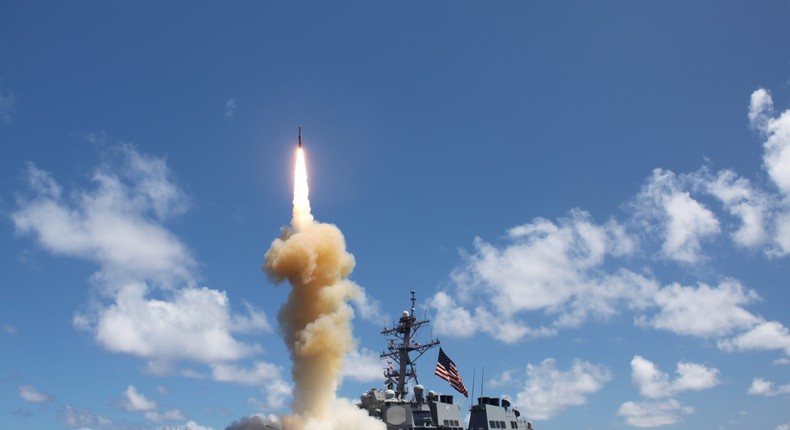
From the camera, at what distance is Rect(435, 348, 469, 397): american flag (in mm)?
42312

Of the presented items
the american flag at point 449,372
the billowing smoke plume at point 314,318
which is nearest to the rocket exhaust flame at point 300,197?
the billowing smoke plume at point 314,318

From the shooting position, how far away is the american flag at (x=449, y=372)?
42312mm

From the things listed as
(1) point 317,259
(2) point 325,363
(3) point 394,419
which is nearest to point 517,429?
(3) point 394,419

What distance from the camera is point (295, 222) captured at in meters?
41.4

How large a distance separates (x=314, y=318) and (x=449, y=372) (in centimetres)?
977

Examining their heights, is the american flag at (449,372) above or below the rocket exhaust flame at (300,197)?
below

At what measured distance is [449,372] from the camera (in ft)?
140

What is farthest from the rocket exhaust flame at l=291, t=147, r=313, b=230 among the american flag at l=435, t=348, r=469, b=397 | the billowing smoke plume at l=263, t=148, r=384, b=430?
the american flag at l=435, t=348, r=469, b=397

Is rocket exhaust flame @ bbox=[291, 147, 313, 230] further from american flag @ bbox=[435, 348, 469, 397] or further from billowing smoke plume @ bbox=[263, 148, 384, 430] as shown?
american flag @ bbox=[435, 348, 469, 397]

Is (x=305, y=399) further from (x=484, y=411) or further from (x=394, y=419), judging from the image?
(x=484, y=411)

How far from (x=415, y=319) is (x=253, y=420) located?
13.7 m

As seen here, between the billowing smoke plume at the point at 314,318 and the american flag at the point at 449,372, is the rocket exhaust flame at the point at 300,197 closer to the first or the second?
the billowing smoke plume at the point at 314,318

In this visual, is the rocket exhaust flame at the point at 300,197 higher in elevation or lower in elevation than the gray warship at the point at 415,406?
higher

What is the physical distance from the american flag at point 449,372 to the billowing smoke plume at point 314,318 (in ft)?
22.1
